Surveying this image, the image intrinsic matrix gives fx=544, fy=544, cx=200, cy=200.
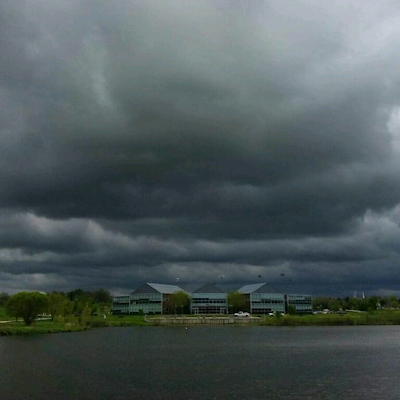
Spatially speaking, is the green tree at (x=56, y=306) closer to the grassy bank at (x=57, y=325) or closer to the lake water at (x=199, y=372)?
the grassy bank at (x=57, y=325)

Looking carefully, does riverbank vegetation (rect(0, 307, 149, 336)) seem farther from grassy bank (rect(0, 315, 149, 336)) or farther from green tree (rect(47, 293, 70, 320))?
green tree (rect(47, 293, 70, 320))

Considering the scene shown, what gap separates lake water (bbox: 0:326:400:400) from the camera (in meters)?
41.8

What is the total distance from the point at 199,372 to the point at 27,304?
83.0 m

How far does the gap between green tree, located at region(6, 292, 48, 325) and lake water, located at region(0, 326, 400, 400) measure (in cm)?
4475

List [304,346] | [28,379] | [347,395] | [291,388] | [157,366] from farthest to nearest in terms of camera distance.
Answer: [304,346] → [157,366] → [28,379] → [291,388] → [347,395]

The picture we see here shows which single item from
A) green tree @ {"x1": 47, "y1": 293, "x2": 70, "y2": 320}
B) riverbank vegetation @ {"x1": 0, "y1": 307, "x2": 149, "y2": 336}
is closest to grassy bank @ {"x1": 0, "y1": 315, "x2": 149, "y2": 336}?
riverbank vegetation @ {"x1": 0, "y1": 307, "x2": 149, "y2": 336}

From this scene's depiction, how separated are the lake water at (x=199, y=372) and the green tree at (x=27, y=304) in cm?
4475

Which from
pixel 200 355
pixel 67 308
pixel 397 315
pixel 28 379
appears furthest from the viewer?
pixel 397 315

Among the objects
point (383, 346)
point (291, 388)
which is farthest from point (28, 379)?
point (383, 346)

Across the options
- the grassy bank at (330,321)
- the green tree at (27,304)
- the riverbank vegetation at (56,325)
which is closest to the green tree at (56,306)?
Answer: the riverbank vegetation at (56,325)

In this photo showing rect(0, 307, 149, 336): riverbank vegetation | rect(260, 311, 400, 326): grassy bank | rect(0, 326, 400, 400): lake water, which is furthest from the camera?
rect(260, 311, 400, 326): grassy bank

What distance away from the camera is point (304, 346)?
84625 mm

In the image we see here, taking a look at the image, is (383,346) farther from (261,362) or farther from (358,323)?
(358,323)

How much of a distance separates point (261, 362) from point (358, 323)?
120720 millimetres
